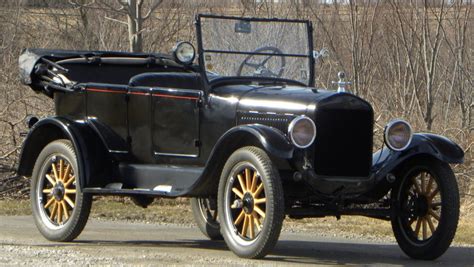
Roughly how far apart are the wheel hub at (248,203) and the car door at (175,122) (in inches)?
41.5

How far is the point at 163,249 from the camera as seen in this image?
9461 mm

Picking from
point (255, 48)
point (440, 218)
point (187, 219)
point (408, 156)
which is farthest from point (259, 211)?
point (187, 219)

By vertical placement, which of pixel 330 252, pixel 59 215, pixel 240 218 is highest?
pixel 240 218

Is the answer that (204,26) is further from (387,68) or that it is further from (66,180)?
(387,68)

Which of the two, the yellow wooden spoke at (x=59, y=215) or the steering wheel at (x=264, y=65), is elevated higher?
the steering wheel at (x=264, y=65)

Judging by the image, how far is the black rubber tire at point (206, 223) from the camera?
35.1ft

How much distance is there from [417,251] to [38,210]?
3515 millimetres

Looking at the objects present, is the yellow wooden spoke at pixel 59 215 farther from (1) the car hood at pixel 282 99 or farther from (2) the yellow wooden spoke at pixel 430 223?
(2) the yellow wooden spoke at pixel 430 223

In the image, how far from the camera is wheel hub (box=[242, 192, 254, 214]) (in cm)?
859

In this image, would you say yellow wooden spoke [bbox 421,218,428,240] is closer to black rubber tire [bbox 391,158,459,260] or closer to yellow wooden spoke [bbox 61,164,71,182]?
black rubber tire [bbox 391,158,459,260]

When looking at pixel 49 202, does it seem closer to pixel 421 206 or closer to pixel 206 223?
pixel 206 223

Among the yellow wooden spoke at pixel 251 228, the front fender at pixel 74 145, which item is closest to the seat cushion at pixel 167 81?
the front fender at pixel 74 145

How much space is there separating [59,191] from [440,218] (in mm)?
3485

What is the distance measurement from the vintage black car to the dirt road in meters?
0.24
